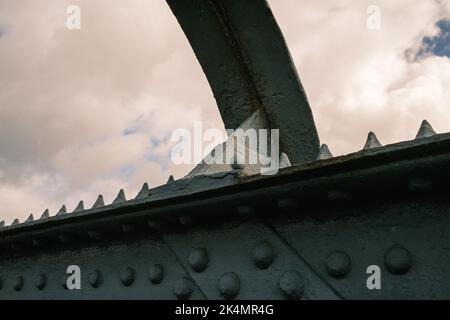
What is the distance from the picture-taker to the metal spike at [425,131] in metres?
1.69

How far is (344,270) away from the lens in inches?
77.0

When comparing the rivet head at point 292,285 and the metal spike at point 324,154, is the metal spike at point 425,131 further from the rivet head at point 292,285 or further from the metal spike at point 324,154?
the rivet head at point 292,285

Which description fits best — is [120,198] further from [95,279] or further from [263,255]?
[263,255]

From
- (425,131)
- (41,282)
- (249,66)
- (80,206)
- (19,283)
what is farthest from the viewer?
(249,66)

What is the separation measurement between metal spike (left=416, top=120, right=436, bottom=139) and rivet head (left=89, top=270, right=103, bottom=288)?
1.91 m

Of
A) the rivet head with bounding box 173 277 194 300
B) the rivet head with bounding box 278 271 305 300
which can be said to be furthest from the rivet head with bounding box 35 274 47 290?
the rivet head with bounding box 278 271 305 300

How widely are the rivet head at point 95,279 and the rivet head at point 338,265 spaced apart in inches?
54.6

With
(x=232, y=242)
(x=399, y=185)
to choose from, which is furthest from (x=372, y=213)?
(x=232, y=242)

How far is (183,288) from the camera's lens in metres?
2.37

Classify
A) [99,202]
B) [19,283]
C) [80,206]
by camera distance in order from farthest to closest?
[19,283] → [80,206] → [99,202]

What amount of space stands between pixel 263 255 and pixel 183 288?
0.47 meters

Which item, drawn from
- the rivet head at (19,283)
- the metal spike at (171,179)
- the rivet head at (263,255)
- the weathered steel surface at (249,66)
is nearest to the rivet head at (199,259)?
the rivet head at (263,255)

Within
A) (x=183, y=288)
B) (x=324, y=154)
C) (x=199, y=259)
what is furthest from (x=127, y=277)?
(x=324, y=154)
